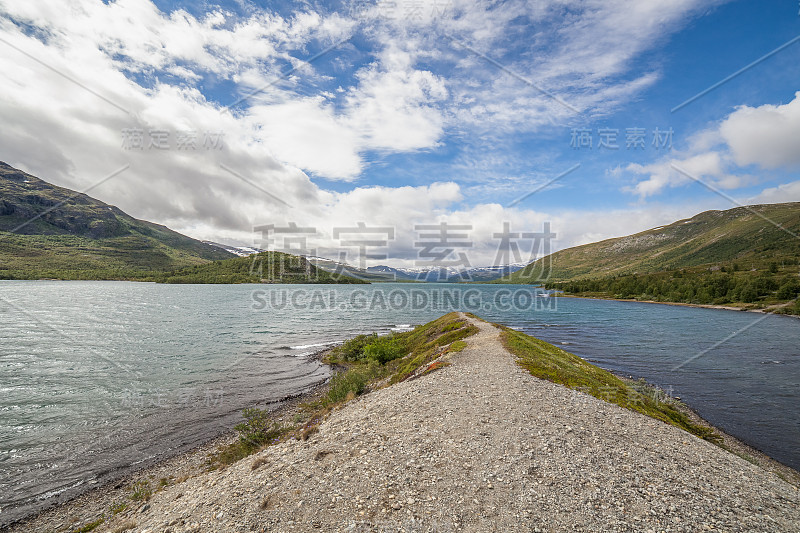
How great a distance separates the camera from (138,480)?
1625 centimetres

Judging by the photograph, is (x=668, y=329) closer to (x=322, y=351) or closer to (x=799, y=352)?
(x=799, y=352)

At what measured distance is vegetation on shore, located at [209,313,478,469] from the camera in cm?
1805

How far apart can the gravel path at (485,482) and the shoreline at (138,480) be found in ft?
6.85

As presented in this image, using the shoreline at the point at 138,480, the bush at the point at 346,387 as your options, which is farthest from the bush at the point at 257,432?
the bush at the point at 346,387

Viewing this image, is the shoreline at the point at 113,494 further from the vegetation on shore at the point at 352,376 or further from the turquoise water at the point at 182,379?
the vegetation on shore at the point at 352,376

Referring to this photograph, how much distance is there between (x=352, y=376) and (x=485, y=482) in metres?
18.0

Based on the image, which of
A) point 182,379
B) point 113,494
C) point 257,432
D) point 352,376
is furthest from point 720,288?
point 113,494

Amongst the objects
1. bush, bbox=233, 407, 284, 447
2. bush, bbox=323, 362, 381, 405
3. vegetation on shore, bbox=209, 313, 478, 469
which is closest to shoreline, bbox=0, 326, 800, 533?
vegetation on shore, bbox=209, 313, 478, 469

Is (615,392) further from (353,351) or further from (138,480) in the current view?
(353,351)

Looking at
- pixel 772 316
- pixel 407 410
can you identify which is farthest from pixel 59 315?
pixel 772 316

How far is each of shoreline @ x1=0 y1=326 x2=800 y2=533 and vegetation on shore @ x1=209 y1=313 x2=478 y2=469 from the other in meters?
1.11

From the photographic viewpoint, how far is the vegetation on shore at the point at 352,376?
1805 cm

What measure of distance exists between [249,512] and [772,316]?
13192 cm

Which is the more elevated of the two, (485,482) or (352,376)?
(485,482)
